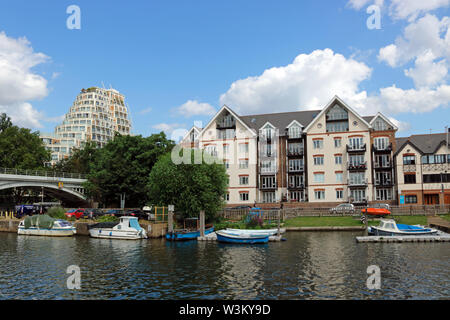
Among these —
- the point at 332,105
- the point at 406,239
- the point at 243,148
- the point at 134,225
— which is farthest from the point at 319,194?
the point at 134,225

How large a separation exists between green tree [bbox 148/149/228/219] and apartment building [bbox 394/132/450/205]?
39.3m

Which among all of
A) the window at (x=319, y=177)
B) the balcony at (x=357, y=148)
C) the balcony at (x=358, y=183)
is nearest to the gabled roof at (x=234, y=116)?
the window at (x=319, y=177)

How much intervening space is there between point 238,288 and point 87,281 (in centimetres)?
966

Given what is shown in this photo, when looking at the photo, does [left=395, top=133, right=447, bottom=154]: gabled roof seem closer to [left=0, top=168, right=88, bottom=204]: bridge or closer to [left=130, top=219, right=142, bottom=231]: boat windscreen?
[left=130, top=219, right=142, bottom=231]: boat windscreen

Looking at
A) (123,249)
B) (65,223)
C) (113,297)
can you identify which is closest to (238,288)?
(113,297)

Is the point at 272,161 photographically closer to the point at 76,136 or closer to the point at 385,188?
the point at 385,188

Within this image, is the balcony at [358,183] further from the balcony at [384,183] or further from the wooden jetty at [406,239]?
the wooden jetty at [406,239]

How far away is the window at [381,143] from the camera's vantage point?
7156cm

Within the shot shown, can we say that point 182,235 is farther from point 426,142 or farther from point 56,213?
point 426,142

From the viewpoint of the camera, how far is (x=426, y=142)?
7369 centimetres

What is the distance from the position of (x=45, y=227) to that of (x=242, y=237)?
28363mm

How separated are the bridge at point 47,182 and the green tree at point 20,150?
32.5 feet

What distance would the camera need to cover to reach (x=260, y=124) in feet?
265

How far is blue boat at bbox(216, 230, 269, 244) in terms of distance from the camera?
39000mm
